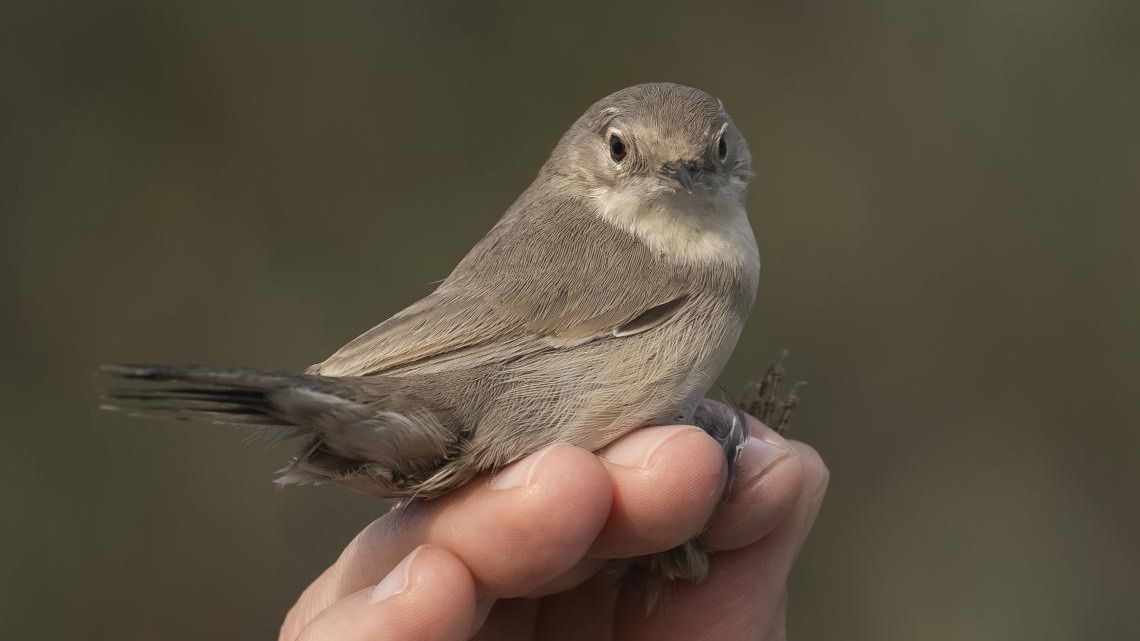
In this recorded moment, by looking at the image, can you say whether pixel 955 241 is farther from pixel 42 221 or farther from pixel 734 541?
pixel 42 221

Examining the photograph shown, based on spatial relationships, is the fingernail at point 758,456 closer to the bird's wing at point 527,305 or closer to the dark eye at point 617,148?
the bird's wing at point 527,305

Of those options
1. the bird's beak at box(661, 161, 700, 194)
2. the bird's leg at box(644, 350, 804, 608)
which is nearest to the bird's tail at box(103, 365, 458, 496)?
the bird's leg at box(644, 350, 804, 608)

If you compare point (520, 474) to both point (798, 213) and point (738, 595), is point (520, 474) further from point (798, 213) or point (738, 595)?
point (798, 213)

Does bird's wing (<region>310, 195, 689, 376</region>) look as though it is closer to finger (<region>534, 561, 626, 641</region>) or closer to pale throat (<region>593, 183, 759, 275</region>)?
pale throat (<region>593, 183, 759, 275</region>)

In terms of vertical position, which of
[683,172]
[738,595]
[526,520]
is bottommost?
A: [738,595]

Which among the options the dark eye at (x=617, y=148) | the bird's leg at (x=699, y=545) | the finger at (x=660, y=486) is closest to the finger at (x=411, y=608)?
the finger at (x=660, y=486)

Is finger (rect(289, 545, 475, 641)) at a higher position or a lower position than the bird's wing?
A: lower

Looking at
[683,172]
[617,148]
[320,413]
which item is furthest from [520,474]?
[617,148]
